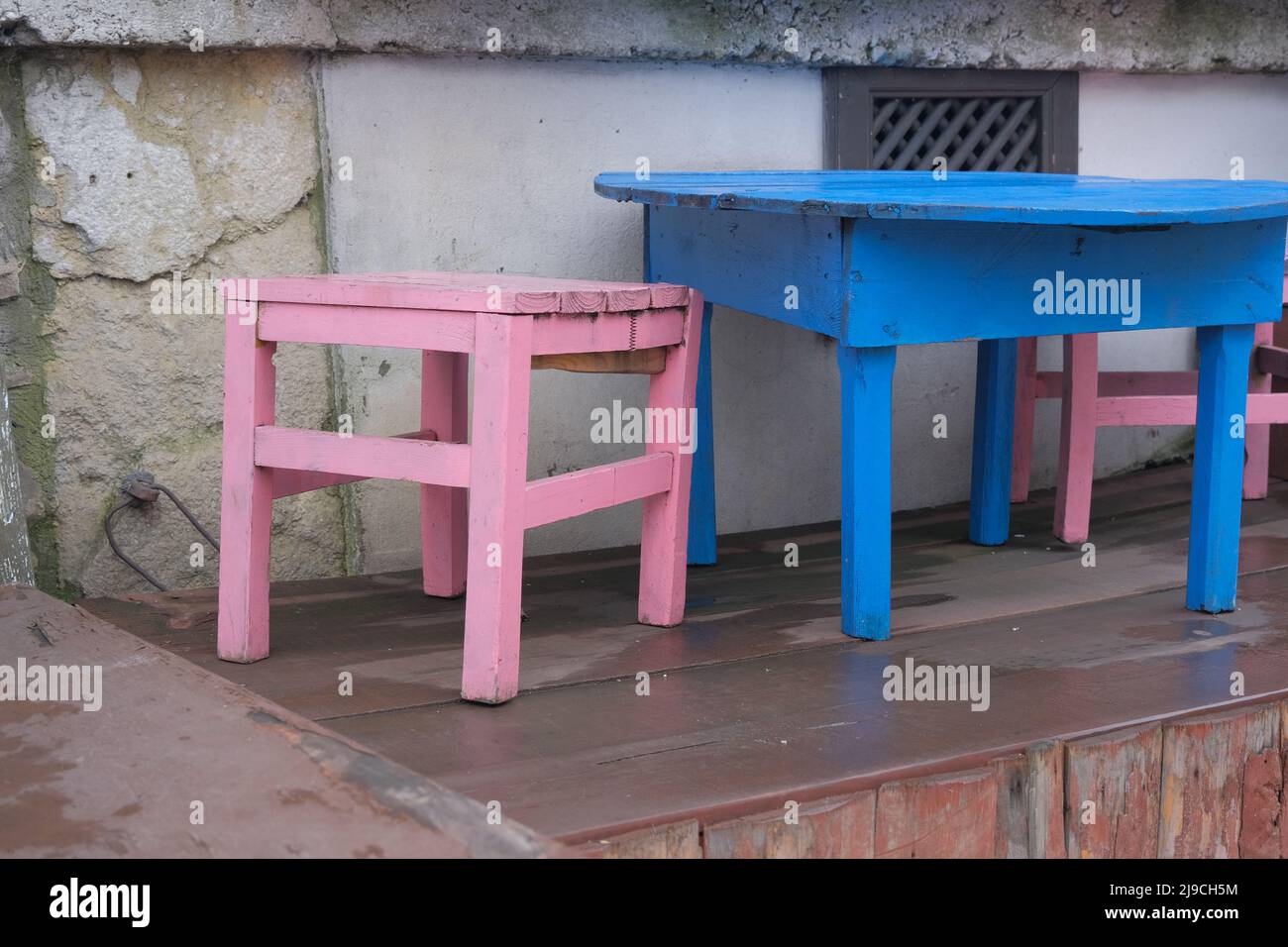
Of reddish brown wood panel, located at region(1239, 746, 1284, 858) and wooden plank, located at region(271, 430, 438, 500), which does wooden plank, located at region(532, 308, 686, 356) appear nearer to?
wooden plank, located at region(271, 430, 438, 500)

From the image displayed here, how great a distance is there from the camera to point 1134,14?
3.65 metres

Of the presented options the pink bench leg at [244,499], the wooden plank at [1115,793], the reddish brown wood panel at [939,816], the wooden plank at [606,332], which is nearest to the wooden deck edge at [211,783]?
the pink bench leg at [244,499]

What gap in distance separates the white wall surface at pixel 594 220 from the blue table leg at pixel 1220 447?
Result: 1.05m

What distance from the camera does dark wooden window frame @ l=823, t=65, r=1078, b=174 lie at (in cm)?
335

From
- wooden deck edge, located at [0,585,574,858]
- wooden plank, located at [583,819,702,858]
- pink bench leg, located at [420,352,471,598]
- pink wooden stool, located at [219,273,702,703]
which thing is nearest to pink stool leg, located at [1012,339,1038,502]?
pink wooden stool, located at [219,273,702,703]

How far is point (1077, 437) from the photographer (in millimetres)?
3162

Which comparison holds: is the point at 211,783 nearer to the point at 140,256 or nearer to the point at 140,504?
the point at 140,504

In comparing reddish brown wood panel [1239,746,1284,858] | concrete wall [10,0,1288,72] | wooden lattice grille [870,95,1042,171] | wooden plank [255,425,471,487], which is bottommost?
reddish brown wood panel [1239,746,1284,858]

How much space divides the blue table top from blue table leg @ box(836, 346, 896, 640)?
259mm

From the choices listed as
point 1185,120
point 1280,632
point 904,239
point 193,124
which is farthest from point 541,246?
point 1185,120

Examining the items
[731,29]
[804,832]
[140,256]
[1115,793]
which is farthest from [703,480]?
[804,832]

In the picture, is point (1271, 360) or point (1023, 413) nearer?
point (1023, 413)

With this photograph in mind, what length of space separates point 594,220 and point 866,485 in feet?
3.49

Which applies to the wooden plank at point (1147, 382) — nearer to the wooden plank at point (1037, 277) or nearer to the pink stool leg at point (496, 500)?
the wooden plank at point (1037, 277)
